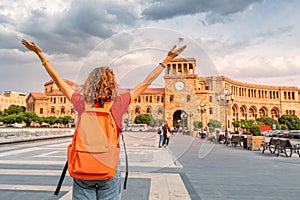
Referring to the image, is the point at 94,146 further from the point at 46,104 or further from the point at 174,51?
the point at 46,104

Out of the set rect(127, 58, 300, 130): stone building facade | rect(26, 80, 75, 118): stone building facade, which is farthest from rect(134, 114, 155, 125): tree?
rect(26, 80, 75, 118): stone building facade

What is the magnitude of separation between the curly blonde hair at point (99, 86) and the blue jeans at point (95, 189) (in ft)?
1.77

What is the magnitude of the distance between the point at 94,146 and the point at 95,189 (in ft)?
1.19

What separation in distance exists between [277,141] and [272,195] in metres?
6.85

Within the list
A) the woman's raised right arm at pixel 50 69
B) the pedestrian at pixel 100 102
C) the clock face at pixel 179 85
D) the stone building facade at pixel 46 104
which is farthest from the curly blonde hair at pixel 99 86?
the stone building facade at pixel 46 104

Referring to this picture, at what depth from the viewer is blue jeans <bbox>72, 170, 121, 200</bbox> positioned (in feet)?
5.58

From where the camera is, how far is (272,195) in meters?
4.38

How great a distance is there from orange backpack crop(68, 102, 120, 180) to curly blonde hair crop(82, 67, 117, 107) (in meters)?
0.08

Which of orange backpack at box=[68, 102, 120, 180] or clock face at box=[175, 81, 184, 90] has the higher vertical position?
clock face at box=[175, 81, 184, 90]

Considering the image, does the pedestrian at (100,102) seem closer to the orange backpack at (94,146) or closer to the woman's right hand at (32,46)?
the orange backpack at (94,146)

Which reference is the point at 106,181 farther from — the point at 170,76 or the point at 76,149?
the point at 170,76

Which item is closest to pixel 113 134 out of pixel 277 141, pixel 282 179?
pixel 282 179

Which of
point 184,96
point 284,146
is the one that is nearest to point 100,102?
point 184,96

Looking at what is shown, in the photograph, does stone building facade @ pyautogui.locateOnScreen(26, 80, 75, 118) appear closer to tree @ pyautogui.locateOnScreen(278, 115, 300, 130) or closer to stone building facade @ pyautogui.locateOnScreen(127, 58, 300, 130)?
tree @ pyautogui.locateOnScreen(278, 115, 300, 130)
